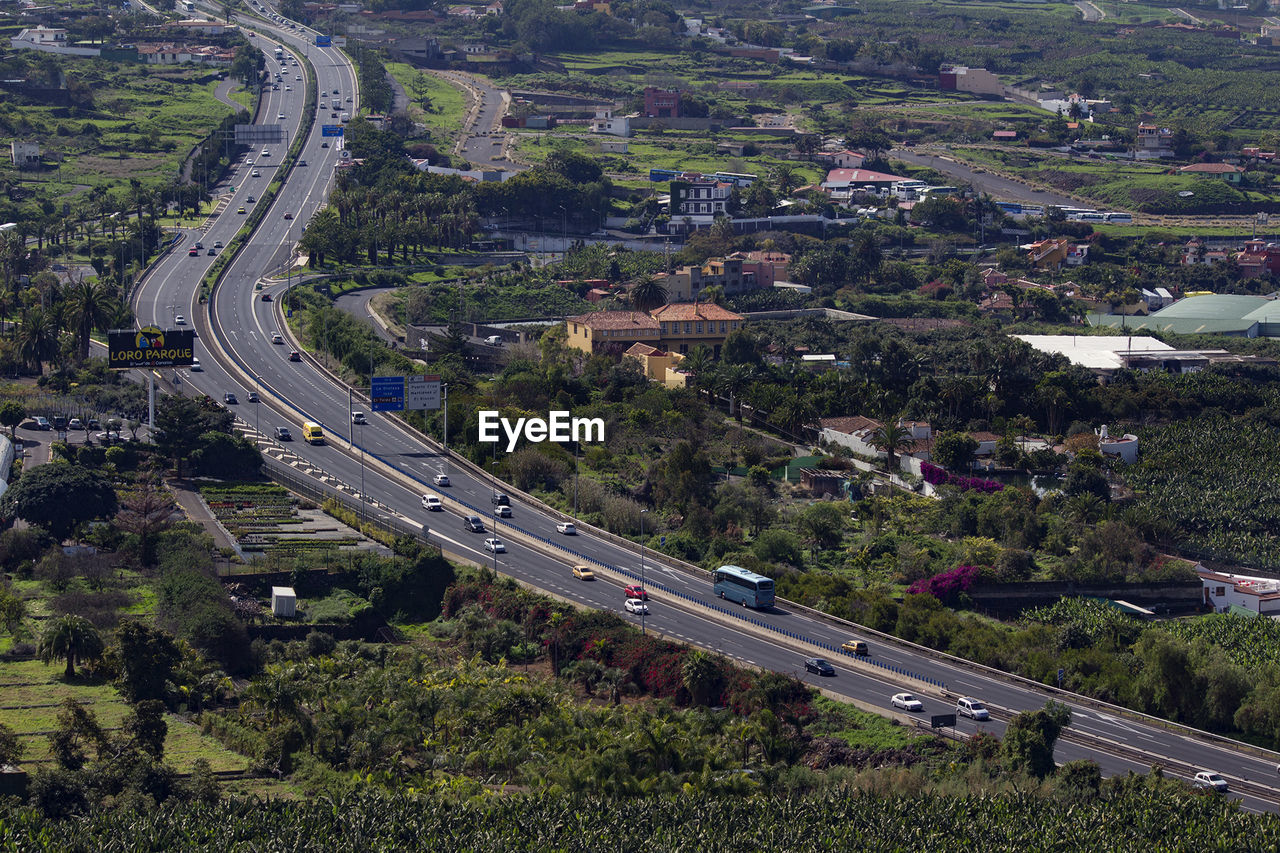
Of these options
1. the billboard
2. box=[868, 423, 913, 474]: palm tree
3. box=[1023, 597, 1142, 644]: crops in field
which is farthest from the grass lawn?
box=[868, 423, 913, 474]: palm tree

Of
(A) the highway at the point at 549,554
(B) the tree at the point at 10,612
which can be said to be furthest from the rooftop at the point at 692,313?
(B) the tree at the point at 10,612

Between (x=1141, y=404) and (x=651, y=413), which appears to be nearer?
(x=651, y=413)

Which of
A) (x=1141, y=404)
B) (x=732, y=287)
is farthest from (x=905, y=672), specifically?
(x=732, y=287)

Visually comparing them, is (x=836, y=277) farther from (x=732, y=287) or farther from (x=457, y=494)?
(x=457, y=494)

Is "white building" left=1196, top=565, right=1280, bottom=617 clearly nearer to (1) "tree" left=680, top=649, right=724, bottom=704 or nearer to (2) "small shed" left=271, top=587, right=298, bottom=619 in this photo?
(1) "tree" left=680, top=649, right=724, bottom=704

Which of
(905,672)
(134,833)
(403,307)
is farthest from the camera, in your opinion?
(403,307)

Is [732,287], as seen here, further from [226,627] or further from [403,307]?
[226,627]

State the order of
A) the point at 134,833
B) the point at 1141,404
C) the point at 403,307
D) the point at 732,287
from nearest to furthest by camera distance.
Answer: the point at 134,833, the point at 1141,404, the point at 403,307, the point at 732,287
